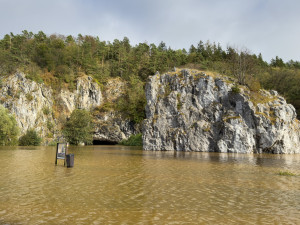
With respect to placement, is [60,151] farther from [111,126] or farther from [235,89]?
[111,126]

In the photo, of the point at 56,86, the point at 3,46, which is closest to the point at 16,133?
the point at 56,86

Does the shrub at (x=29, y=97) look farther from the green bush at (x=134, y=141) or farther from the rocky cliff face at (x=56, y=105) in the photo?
the green bush at (x=134, y=141)

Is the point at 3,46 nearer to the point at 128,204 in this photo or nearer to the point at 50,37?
the point at 50,37

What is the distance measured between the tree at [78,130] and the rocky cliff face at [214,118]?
Answer: 21.8 metres

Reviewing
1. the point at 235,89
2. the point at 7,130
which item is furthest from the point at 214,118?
the point at 7,130

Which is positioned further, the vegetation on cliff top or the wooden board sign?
the vegetation on cliff top

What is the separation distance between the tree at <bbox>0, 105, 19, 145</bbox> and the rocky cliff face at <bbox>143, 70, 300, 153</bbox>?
97.0 feet

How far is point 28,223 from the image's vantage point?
7.09 metres

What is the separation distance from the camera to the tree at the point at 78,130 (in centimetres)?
6600

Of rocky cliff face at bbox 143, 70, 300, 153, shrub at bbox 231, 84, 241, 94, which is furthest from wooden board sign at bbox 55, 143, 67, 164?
shrub at bbox 231, 84, 241, 94

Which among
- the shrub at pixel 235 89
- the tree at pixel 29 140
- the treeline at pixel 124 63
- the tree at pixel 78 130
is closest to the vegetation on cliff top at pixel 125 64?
the treeline at pixel 124 63

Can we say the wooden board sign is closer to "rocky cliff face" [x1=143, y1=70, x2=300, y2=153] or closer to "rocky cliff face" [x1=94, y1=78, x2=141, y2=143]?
"rocky cliff face" [x1=143, y1=70, x2=300, y2=153]

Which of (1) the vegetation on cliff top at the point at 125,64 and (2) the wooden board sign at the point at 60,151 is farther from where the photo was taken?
(1) the vegetation on cliff top at the point at 125,64

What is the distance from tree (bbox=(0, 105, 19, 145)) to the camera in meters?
52.0
